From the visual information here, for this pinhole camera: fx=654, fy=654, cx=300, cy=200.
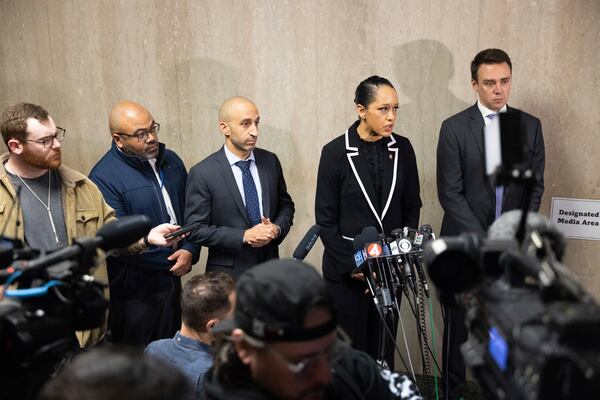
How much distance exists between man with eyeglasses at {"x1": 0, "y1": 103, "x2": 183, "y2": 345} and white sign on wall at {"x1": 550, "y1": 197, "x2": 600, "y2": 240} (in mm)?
2106

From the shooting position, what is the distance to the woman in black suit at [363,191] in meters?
3.20

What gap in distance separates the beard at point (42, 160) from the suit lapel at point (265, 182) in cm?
103

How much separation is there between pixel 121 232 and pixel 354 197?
5.99ft

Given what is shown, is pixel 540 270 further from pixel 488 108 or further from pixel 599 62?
pixel 599 62

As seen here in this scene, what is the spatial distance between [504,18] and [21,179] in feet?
8.31

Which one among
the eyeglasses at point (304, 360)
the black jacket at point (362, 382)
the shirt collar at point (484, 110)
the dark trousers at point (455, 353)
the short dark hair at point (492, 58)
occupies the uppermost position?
the short dark hair at point (492, 58)

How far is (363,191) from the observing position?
10.5 ft

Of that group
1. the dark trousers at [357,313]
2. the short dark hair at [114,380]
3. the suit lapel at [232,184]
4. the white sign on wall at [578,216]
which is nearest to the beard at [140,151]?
the suit lapel at [232,184]

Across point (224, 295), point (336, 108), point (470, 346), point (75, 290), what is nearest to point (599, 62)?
point (336, 108)

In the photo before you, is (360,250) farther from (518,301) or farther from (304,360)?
(518,301)

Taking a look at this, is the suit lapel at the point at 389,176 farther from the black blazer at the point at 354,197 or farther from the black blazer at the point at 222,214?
the black blazer at the point at 222,214

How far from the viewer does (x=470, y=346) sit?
4.02ft

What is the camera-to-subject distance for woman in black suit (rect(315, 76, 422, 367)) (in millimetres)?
3195

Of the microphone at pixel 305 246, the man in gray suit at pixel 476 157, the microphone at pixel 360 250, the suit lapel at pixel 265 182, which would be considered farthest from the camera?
the suit lapel at pixel 265 182
